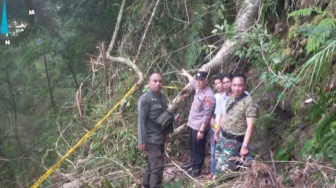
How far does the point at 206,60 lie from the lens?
977 centimetres

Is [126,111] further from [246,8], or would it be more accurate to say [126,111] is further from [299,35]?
[299,35]

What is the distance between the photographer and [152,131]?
748 centimetres

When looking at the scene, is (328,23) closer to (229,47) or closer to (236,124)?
(236,124)

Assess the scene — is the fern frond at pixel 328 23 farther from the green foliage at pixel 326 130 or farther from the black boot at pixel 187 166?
the black boot at pixel 187 166

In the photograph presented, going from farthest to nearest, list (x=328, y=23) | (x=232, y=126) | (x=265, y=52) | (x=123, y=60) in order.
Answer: (x=123, y=60), (x=265, y=52), (x=232, y=126), (x=328, y=23)

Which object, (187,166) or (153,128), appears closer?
(153,128)

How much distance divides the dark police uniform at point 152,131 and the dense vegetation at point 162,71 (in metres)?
0.37

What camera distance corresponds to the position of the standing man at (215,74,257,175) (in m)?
6.73

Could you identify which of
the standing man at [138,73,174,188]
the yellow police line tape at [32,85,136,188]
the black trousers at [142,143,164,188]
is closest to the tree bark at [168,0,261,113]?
the yellow police line tape at [32,85,136,188]

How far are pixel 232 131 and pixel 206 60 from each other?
3.00 meters

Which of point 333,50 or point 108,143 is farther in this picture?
point 108,143

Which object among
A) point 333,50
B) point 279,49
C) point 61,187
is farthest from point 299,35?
point 61,187

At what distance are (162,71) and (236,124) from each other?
11.7ft

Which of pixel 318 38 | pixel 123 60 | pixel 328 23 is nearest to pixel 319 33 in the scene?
pixel 318 38
